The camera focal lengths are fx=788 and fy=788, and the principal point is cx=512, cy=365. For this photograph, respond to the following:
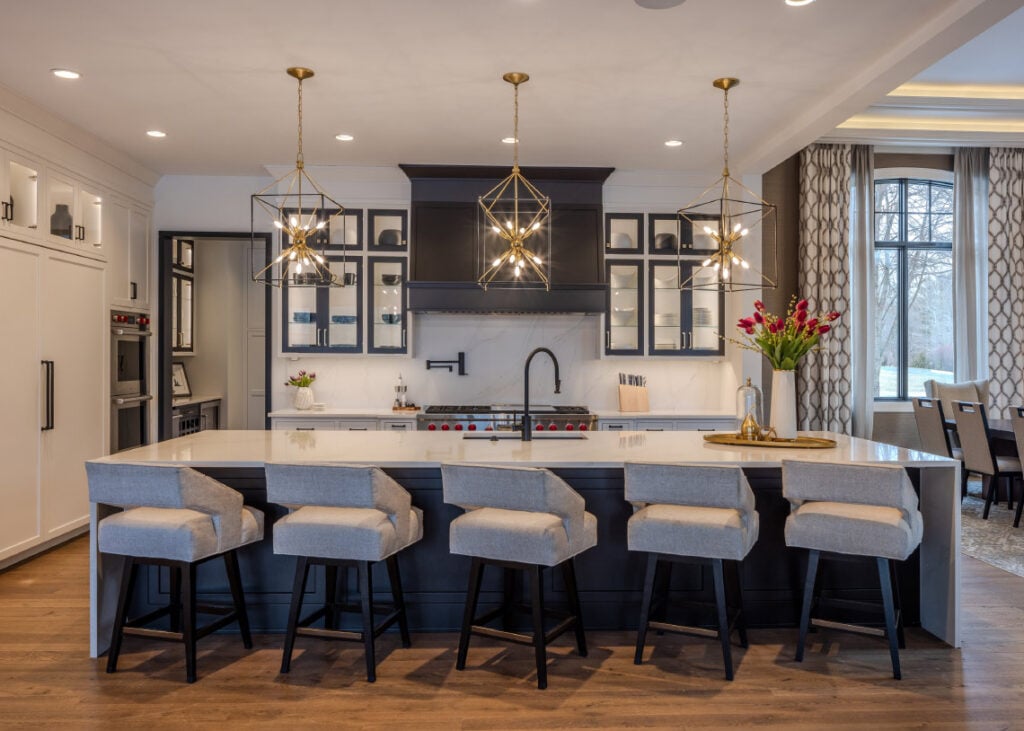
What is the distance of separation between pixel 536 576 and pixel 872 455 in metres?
1.70

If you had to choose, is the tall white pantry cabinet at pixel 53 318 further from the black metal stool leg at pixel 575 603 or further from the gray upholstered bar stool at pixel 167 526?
the black metal stool leg at pixel 575 603

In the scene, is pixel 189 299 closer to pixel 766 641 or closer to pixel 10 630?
pixel 10 630

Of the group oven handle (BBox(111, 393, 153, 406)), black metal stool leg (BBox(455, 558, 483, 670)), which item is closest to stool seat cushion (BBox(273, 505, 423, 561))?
black metal stool leg (BBox(455, 558, 483, 670))

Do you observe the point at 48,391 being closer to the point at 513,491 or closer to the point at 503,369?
the point at 503,369

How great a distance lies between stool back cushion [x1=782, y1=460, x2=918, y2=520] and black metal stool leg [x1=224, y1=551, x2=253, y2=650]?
7.79 feet

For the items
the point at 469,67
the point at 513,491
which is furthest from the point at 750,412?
the point at 469,67

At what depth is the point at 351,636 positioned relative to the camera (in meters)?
3.22

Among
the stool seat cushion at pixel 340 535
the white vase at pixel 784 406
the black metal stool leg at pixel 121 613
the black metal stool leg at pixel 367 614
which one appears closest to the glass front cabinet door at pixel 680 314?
the white vase at pixel 784 406

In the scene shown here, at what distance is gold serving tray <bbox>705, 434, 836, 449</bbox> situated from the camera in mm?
3826

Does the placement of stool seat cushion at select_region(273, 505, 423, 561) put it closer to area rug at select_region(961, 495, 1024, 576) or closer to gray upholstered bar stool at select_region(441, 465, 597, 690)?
gray upholstered bar stool at select_region(441, 465, 597, 690)

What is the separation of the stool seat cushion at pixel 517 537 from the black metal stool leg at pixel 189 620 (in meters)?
1.05

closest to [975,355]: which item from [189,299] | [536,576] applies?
[536,576]

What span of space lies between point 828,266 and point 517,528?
5081mm

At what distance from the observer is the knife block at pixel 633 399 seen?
671cm
